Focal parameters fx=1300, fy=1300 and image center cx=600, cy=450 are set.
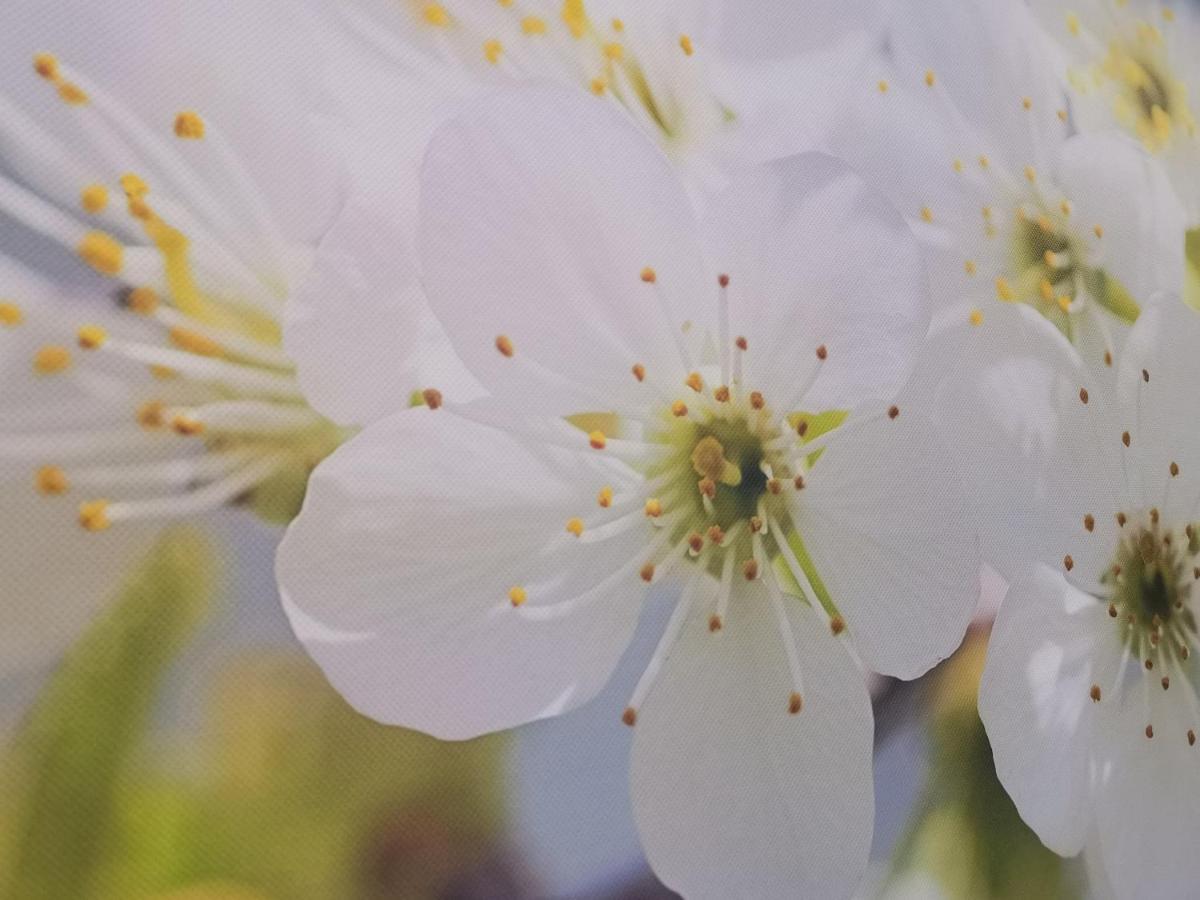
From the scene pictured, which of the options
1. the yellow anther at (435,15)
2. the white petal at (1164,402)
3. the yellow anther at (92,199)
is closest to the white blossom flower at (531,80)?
the yellow anther at (435,15)

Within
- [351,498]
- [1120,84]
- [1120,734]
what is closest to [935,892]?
[1120,734]

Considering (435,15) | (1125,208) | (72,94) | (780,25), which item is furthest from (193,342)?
(1125,208)

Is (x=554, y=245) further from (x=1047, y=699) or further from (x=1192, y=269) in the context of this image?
(x=1192, y=269)

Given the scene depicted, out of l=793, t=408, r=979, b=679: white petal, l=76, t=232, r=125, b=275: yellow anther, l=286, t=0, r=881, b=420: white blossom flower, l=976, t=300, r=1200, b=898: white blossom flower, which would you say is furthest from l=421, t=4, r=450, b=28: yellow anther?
l=976, t=300, r=1200, b=898: white blossom flower

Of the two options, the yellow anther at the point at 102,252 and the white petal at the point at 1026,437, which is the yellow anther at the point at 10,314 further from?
the white petal at the point at 1026,437

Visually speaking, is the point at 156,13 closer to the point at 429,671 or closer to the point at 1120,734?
the point at 429,671

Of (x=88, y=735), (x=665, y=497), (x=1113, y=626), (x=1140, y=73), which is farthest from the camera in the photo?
(x=1140, y=73)
